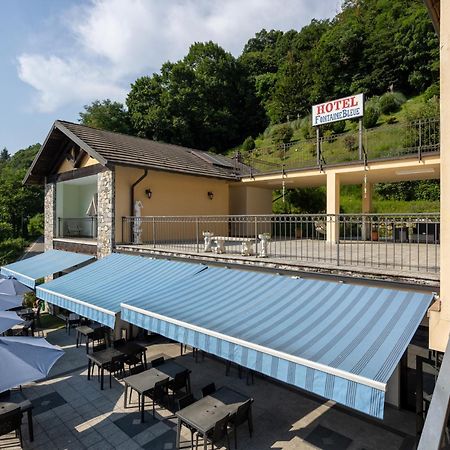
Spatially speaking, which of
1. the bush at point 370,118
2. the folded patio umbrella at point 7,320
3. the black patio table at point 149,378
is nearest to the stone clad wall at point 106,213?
the folded patio umbrella at point 7,320

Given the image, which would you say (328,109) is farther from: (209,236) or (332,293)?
(332,293)

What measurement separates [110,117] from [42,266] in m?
60.9

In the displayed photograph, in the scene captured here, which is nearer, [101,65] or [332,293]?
[332,293]

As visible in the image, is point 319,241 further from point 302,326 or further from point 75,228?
point 75,228

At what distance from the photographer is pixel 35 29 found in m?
13.3

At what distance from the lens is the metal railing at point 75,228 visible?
2416 centimetres

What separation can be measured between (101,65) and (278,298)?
50.1 feet

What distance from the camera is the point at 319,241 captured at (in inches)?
800

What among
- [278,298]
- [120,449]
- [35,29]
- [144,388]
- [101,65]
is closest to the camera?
[120,449]

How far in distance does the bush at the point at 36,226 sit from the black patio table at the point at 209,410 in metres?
70.2

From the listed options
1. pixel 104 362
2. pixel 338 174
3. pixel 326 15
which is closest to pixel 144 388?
pixel 104 362

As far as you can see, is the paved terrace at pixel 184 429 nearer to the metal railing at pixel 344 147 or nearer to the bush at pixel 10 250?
the metal railing at pixel 344 147

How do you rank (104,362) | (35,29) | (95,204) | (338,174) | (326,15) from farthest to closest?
(326,15)
(95,204)
(338,174)
(35,29)
(104,362)

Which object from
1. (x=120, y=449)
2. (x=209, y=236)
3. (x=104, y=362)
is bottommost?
(x=120, y=449)
